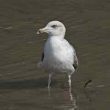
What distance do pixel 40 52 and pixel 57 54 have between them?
128 inches

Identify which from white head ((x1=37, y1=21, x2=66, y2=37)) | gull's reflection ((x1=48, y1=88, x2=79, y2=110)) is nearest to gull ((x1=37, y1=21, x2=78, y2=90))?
white head ((x1=37, y1=21, x2=66, y2=37))

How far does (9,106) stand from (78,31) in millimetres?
7022

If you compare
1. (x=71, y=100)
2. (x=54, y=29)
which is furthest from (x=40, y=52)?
(x=71, y=100)

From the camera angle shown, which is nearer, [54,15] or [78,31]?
[78,31]

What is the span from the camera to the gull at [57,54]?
1454cm

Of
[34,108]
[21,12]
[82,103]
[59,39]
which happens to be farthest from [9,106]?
[21,12]

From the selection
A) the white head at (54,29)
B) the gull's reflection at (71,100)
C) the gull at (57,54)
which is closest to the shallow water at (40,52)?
the gull's reflection at (71,100)

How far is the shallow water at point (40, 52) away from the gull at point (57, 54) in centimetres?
46

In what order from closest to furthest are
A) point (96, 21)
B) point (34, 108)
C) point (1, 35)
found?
point (34, 108), point (1, 35), point (96, 21)

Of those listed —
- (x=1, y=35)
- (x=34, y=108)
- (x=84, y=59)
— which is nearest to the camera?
(x=34, y=108)

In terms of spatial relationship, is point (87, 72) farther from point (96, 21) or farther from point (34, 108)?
point (96, 21)

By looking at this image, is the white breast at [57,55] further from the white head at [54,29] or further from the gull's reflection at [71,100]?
the gull's reflection at [71,100]

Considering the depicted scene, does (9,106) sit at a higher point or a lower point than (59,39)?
lower

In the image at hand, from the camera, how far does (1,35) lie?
1967 cm
